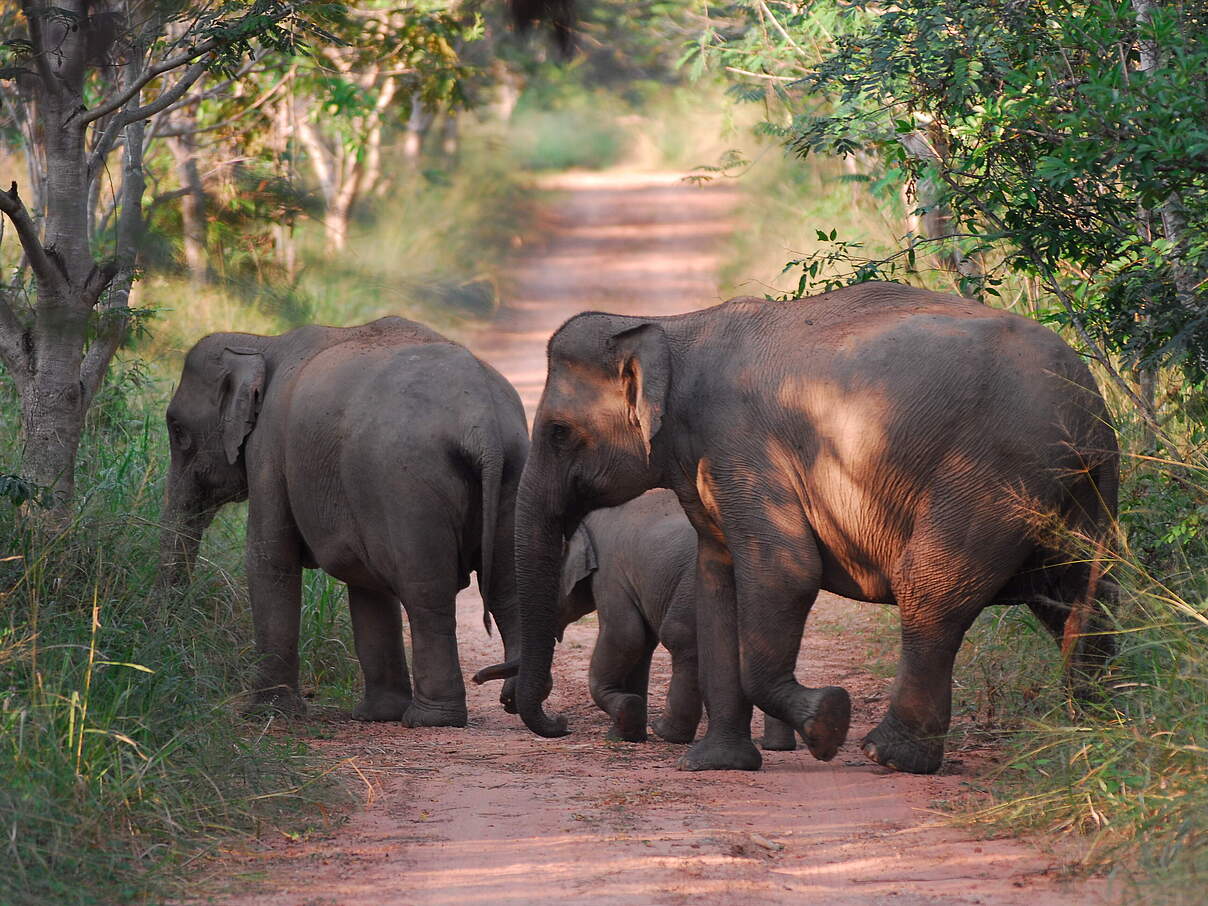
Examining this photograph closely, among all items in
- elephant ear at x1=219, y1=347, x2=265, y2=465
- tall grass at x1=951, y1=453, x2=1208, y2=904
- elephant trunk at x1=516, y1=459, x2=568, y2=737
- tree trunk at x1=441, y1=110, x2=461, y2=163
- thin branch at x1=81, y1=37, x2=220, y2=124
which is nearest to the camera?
tall grass at x1=951, y1=453, x2=1208, y2=904

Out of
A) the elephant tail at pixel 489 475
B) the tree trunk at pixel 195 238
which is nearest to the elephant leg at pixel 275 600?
the elephant tail at pixel 489 475

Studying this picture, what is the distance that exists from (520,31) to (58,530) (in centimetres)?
373

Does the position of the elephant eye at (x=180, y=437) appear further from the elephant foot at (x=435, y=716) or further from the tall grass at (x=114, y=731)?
the elephant foot at (x=435, y=716)

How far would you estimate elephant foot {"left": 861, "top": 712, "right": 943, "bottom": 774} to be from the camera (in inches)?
227

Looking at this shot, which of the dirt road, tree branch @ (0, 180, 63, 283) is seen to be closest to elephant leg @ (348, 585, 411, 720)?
the dirt road

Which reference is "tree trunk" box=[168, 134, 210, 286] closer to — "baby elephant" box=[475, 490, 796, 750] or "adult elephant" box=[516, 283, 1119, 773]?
"adult elephant" box=[516, 283, 1119, 773]

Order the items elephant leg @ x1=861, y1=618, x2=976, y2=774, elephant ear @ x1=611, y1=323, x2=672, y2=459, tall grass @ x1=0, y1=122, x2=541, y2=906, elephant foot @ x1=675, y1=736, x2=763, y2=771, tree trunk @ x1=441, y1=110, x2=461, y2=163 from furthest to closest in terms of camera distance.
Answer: tree trunk @ x1=441, y1=110, x2=461, y2=163
elephant foot @ x1=675, y1=736, x2=763, y2=771
elephant ear @ x1=611, y1=323, x2=672, y2=459
elephant leg @ x1=861, y1=618, x2=976, y2=774
tall grass @ x1=0, y1=122, x2=541, y2=906

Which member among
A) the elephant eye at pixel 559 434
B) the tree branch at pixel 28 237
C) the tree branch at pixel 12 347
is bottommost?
the elephant eye at pixel 559 434

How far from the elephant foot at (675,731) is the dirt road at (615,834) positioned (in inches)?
2.1

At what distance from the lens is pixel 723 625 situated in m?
6.27

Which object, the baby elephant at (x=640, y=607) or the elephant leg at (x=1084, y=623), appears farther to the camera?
the baby elephant at (x=640, y=607)

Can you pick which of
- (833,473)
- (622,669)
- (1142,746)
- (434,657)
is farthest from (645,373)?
(1142,746)

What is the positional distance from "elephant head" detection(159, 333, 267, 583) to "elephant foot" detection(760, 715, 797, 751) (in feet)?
9.55

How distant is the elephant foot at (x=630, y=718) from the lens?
23.0 ft
